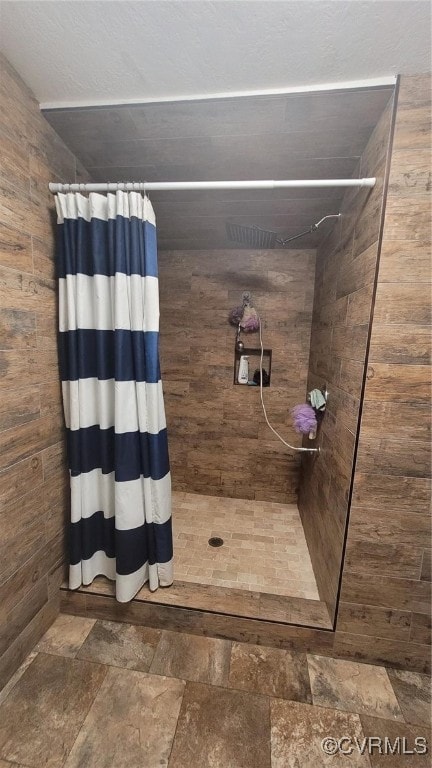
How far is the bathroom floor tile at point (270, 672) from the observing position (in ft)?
3.28

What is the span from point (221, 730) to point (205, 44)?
7.17 feet

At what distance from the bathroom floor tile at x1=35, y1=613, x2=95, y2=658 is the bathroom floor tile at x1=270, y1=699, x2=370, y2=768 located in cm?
82

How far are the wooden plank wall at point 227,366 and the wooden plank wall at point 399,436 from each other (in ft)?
3.47

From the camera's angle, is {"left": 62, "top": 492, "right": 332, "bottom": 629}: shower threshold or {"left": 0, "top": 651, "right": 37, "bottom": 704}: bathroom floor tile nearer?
{"left": 0, "top": 651, "right": 37, "bottom": 704}: bathroom floor tile

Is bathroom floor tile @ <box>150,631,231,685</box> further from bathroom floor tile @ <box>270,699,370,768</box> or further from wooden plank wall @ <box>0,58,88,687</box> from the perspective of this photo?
wooden plank wall @ <box>0,58,88,687</box>

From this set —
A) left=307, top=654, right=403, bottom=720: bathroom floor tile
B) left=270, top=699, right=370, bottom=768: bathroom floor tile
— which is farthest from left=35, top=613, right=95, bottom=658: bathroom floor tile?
left=307, top=654, right=403, bottom=720: bathroom floor tile

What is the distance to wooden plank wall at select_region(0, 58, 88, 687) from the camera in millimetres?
918

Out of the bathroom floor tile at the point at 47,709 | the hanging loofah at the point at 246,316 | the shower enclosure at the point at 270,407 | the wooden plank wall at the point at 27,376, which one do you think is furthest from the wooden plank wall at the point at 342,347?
the wooden plank wall at the point at 27,376

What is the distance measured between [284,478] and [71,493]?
1.56 meters

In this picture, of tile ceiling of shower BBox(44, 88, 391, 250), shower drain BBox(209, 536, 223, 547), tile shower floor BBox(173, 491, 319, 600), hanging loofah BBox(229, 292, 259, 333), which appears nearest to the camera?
tile ceiling of shower BBox(44, 88, 391, 250)

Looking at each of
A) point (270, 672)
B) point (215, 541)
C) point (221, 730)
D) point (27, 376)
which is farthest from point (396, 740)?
point (27, 376)

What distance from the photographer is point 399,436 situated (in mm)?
957

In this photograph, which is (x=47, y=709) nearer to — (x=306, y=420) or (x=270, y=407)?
(x=306, y=420)

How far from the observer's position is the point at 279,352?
2.03 metres
